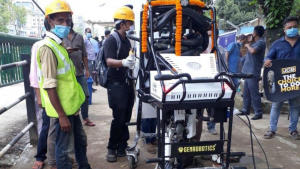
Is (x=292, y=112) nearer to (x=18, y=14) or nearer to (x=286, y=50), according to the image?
(x=286, y=50)

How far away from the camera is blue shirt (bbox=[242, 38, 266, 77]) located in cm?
565

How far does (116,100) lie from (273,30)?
17.3ft

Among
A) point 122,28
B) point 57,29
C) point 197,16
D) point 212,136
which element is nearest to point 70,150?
point 57,29

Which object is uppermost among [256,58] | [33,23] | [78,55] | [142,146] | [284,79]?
[33,23]

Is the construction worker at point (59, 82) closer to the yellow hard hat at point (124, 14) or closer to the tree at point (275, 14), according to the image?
the yellow hard hat at point (124, 14)

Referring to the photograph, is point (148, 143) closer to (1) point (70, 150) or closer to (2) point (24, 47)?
(1) point (70, 150)

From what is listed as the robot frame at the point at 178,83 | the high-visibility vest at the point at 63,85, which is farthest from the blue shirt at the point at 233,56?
the high-visibility vest at the point at 63,85

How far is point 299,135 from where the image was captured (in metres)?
4.64

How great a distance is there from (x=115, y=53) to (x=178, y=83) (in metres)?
1.46

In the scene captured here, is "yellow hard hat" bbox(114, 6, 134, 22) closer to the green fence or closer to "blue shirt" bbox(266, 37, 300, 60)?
the green fence

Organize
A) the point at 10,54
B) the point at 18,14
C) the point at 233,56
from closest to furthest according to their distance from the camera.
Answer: the point at 10,54, the point at 233,56, the point at 18,14

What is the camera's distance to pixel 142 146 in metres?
4.27

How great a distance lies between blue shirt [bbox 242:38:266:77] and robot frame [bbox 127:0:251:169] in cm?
298

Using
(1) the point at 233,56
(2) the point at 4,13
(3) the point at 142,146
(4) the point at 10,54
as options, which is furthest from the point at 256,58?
(2) the point at 4,13
